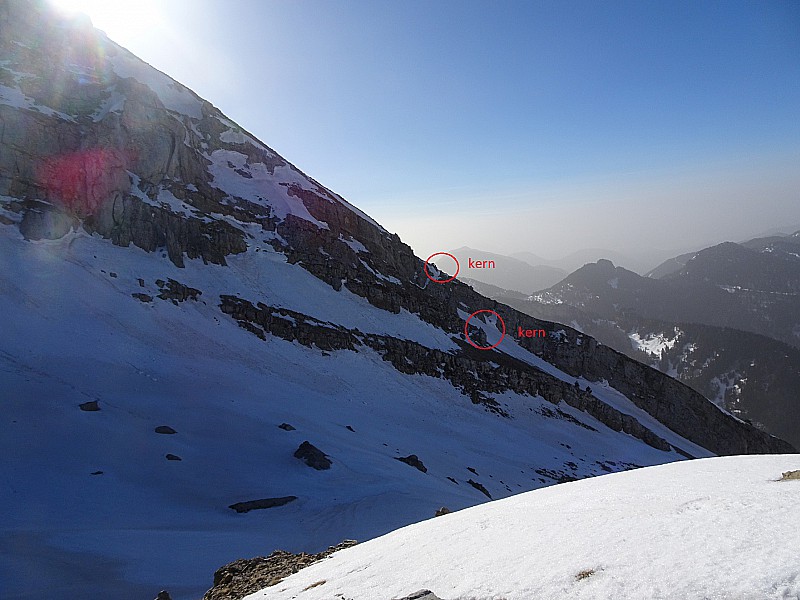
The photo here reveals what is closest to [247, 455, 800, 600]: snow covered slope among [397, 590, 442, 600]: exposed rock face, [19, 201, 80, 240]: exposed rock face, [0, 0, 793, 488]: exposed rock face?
[397, 590, 442, 600]: exposed rock face

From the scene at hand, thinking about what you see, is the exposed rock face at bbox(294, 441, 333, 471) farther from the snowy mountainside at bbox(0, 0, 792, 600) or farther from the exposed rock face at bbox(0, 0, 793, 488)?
the exposed rock face at bbox(0, 0, 793, 488)

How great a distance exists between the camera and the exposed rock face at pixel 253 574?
747cm

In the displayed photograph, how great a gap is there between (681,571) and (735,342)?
236 metres

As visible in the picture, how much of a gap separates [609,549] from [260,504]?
17.0 meters

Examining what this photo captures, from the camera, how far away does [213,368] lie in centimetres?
3491

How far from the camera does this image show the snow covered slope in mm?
3842

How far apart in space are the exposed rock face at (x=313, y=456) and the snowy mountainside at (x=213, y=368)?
15cm

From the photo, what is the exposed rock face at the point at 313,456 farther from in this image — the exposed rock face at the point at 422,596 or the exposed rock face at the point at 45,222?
the exposed rock face at the point at 45,222

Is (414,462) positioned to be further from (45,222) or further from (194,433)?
(45,222)

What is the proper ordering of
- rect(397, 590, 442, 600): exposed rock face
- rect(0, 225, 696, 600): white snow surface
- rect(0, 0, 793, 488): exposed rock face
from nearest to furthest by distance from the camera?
rect(397, 590, 442, 600): exposed rock face → rect(0, 225, 696, 600): white snow surface → rect(0, 0, 793, 488): exposed rock face

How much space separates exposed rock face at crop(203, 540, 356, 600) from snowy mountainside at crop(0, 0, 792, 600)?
3608 millimetres

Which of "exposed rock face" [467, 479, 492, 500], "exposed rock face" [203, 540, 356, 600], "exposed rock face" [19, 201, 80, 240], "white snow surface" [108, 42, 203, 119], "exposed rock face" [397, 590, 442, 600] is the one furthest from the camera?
"white snow surface" [108, 42, 203, 119]

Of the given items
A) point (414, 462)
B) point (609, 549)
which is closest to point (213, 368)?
point (414, 462)

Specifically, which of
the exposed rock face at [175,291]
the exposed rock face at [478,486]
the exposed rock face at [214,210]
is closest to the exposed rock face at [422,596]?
the exposed rock face at [478,486]
